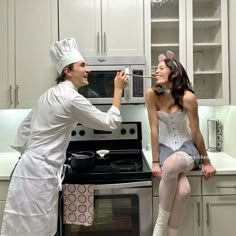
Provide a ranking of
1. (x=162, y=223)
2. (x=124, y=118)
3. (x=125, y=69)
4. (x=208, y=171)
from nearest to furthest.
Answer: (x=162, y=223)
(x=208, y=171)
(x=125, y=69)
(x=124, y=118)

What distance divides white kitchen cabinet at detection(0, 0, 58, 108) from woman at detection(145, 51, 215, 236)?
0.82 metres

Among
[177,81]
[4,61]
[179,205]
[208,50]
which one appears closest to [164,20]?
[208,50]

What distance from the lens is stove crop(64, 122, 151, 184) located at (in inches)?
76.4

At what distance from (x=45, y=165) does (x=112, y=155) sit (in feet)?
2.70

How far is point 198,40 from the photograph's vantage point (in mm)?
2480

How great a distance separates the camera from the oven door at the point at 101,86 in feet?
7.72

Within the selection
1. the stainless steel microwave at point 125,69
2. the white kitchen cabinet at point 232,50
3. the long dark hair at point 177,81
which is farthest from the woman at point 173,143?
the white kitchen cabinet at point 232,50

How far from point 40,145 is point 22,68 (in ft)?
2.69

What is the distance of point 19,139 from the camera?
2.04 metres

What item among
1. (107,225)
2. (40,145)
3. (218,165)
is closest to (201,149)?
(218,165)

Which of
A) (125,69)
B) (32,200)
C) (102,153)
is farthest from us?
(102,153)

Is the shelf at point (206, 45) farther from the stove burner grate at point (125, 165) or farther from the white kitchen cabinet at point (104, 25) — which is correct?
the stove burner grate at point (125, 165)

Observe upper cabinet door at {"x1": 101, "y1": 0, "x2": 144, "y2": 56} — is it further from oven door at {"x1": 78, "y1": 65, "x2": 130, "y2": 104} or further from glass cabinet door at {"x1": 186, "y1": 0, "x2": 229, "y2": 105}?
glass cabinet door at {"x1": 186, "y1": 0, "x2": 229, "y2": 105}

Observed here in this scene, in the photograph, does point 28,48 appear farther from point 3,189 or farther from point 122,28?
point 3,189
